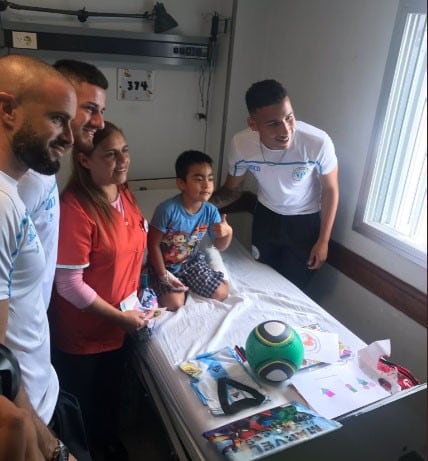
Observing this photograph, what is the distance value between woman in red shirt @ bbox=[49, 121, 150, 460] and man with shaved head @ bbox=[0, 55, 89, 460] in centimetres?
34

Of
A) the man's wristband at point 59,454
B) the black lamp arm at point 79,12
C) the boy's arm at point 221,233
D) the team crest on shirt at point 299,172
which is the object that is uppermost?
the black lamp arm at point 79,12

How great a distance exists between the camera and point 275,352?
131cm

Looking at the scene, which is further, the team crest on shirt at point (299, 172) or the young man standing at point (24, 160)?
the team crest on shirt at point (299, 172)

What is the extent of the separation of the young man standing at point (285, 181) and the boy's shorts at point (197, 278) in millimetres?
368

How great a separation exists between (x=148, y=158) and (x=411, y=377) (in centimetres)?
174

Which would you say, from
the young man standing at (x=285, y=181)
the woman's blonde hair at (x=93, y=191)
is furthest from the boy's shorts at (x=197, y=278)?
the woman's blonde hair at (x=93, y=191)

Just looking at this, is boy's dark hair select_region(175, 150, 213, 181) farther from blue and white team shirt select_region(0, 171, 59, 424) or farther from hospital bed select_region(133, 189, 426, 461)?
blue and white team shirt select_region(0, 171, 59, 424)

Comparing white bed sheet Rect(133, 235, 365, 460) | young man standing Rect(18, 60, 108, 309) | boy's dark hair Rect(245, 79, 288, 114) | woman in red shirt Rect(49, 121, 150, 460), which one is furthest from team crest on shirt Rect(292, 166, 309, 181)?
young man standing Rect(18, 60, 108, 309)

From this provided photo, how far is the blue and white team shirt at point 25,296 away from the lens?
83 centimetres

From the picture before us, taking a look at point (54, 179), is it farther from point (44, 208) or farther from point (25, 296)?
point (25, 296)

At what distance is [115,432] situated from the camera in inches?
66.5

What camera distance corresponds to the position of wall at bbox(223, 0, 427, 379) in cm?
172

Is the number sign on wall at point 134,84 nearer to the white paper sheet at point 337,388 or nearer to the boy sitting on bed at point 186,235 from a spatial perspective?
the boy sitting on bed at point 186,235

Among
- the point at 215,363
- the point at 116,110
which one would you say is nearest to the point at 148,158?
the point at 116,110
